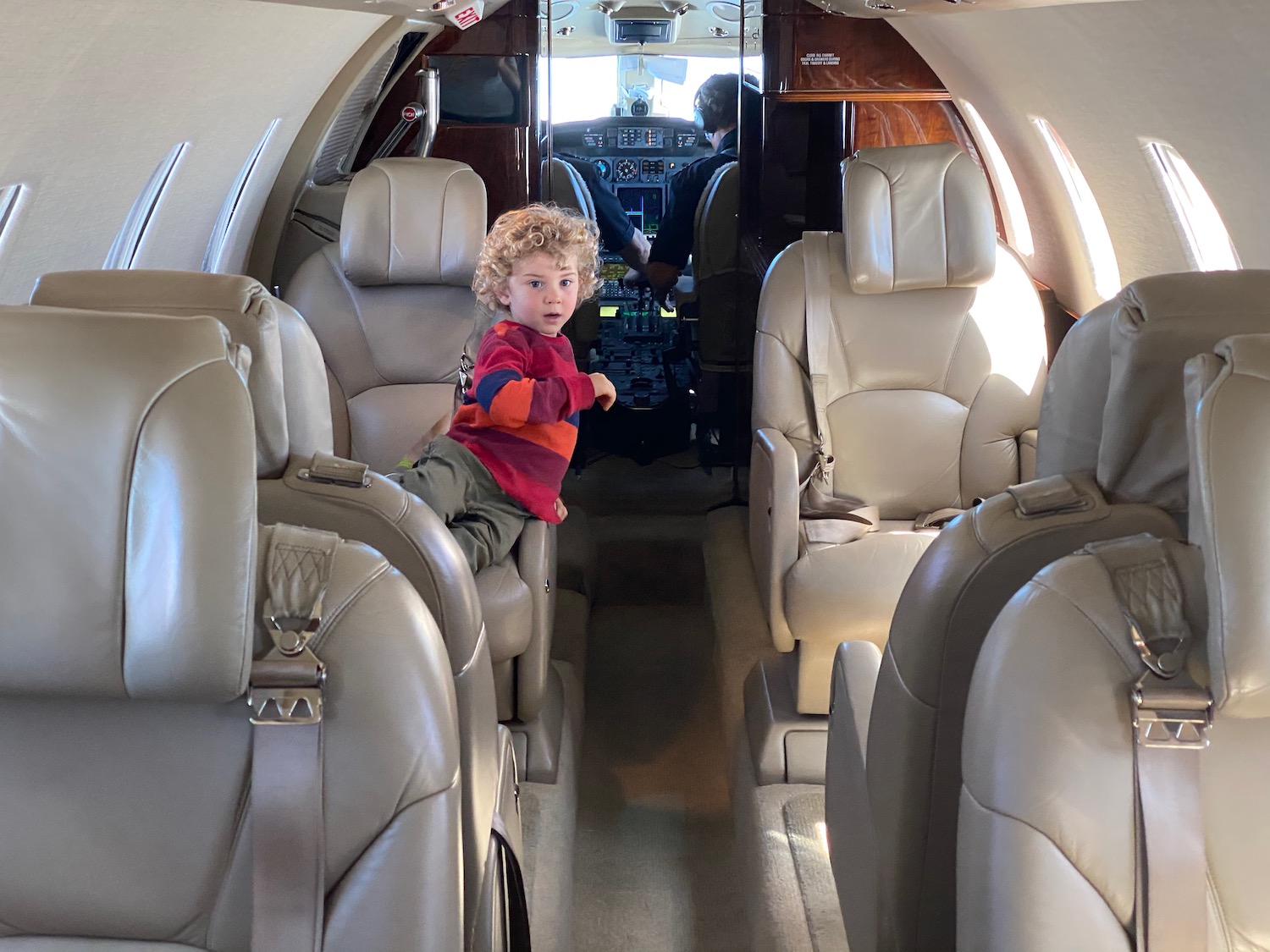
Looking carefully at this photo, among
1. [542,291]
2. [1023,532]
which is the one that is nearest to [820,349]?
[542,291]

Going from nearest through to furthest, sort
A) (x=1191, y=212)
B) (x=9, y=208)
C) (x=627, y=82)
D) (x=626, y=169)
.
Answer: (x=9, y=208) < (x=1191, y=212) < (x=627, y=82) < (x=626, y=169)

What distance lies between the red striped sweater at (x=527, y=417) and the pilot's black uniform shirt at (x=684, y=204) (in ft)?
8.16

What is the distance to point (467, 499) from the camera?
275 centimetres

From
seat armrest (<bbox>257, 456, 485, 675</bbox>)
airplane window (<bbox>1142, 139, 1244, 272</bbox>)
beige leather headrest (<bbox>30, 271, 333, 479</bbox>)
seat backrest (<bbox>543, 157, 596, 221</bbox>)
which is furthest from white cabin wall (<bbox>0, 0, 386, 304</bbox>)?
airplane window (<bbox>1142, 139, 1244, 272</bbox>)

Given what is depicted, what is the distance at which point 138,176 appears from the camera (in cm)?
344

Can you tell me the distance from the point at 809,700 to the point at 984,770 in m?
1.87

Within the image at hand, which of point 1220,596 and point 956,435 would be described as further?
point 956,435

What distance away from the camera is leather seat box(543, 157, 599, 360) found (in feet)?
16.5

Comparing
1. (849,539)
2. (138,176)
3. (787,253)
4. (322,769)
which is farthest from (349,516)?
(138,176)

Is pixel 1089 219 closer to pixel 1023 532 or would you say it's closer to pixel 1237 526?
pixel 1023 532

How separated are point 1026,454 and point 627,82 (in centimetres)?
311

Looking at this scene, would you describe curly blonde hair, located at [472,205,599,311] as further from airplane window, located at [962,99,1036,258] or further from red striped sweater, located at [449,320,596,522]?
airplane window, located at [962,99,1036,258]

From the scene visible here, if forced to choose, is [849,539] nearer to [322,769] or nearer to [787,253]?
[787,253]

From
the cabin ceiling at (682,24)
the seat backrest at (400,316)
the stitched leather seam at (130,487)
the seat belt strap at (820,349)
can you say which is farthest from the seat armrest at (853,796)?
the cabin ceiling at (682,24)
